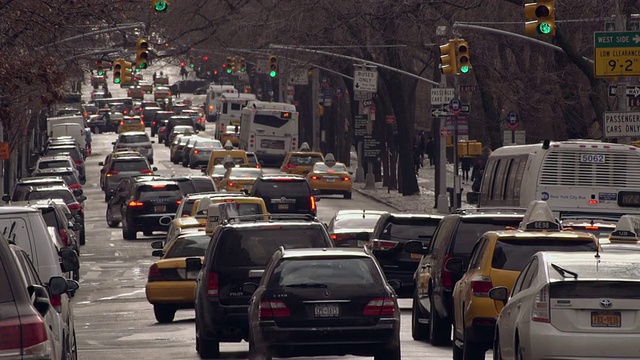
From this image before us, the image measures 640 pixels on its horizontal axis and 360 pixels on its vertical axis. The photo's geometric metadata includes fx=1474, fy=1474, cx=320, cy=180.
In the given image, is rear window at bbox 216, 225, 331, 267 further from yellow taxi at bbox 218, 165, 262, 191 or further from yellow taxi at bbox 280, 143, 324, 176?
yellow taxi at bbox 280, 143, 324, 176

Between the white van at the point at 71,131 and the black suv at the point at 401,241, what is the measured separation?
7068 centimetres

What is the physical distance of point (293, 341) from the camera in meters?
14.9

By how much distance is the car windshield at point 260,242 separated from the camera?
17.3 m

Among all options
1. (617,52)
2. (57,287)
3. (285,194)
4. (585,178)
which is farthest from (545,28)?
(57,287)

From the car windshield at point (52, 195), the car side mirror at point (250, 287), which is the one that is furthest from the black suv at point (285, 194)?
the car side mirror at point (250, 287)

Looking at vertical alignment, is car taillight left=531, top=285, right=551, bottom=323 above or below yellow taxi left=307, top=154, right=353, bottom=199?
above

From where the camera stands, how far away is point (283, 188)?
43.0 m

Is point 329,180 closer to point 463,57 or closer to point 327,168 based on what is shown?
point 327,168

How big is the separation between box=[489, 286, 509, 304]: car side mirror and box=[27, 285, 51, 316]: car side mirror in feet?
16.4

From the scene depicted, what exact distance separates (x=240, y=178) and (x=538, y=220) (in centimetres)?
3429

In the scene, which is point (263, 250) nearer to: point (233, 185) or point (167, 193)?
point (167, 193)

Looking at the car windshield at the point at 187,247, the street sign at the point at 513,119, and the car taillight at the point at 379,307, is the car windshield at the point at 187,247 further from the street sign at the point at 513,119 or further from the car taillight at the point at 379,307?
the street sign at the point at 513,119

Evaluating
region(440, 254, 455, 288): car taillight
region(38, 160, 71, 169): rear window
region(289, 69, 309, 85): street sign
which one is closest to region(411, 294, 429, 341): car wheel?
region(440, 254, 455, 288): car taillight

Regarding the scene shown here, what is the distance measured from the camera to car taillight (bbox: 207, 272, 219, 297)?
56.4 ft
